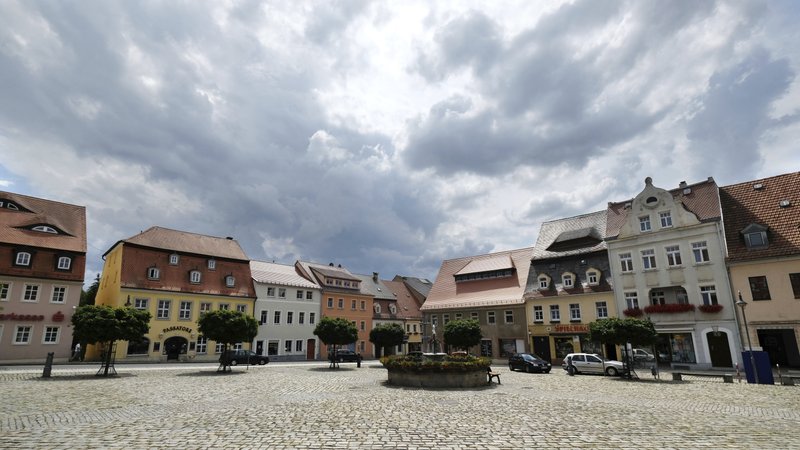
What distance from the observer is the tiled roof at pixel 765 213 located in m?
29.9

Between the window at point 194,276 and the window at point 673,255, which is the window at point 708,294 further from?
the window at point 194,276

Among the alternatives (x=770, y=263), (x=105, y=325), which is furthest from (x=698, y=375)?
(x=105, y=325)

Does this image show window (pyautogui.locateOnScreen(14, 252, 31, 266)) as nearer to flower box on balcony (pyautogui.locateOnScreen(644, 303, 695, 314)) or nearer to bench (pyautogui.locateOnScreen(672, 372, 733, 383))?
bench (pyautogui.locateOnScreen(672, 372, 733, 383))

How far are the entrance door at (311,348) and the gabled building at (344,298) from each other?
160 cm

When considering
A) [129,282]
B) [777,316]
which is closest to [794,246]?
[777,316]

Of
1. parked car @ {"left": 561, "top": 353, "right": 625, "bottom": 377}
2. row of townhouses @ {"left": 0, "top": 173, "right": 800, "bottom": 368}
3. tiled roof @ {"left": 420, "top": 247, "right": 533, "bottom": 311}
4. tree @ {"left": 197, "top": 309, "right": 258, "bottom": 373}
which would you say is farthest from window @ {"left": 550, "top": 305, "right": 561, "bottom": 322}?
tree @ {"left": 197, "top": 309, "right": 258, "bottom": 373}

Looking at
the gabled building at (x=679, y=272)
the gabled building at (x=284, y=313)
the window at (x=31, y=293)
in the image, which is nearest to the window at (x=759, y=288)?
the gabled building at (x=679, y=272)

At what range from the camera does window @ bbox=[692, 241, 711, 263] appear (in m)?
33.6

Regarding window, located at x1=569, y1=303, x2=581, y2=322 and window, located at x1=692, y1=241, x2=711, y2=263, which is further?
window, located at x1=569, y1=303, x2=581, y2=322

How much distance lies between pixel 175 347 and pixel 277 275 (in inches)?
600

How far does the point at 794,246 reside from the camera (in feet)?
95.5

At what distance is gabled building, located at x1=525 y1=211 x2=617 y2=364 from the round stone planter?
2104 centimetres

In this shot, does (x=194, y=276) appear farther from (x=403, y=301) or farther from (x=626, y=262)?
(x=626, y=262)

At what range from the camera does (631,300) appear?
121 ft
